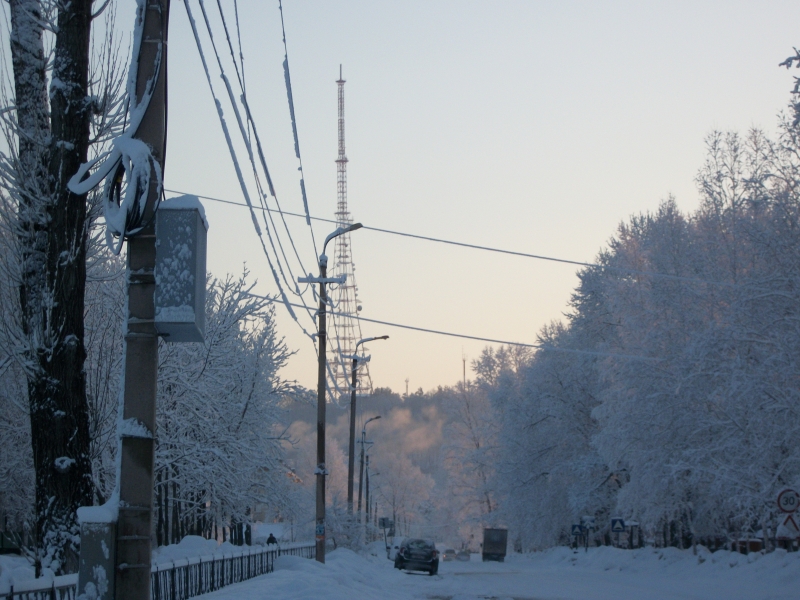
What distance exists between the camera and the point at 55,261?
414 inches

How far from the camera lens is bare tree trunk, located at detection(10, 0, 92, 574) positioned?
401 inches

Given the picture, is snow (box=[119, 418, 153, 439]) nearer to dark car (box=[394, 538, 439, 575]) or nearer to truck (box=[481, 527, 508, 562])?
dark car (box=[394, 538, 439, 575])

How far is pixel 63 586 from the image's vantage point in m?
9.20

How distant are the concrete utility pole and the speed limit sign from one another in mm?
16861

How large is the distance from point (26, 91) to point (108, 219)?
233 inches

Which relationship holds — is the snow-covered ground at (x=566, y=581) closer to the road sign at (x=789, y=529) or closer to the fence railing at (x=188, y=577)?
the fence railing at (x=188, y=577)

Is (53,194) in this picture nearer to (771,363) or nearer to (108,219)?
(108,219)

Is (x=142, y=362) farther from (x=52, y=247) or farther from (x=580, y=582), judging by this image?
(x=580, y=582)

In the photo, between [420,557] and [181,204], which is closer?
[181,204]

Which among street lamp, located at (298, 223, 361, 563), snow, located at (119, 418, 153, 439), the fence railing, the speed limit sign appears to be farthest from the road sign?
snow, located at (119, 418, 153, 439)

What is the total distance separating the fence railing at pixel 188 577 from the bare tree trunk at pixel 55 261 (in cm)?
107

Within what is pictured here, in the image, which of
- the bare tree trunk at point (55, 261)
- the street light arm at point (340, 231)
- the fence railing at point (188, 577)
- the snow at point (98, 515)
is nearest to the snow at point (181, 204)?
the snow at point (98, 515)

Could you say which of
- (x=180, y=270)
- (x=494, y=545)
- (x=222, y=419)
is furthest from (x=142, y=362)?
(x=494, y=545)

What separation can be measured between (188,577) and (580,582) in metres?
18.3
